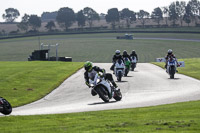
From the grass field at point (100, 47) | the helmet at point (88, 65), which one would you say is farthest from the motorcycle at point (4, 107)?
the grass field at point (100, 47)

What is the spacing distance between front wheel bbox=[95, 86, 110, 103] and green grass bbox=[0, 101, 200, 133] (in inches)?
147

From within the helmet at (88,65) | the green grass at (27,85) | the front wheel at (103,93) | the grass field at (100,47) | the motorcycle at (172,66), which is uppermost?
the helmet at (88,65)

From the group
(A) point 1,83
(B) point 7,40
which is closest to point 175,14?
(B) point 7,40

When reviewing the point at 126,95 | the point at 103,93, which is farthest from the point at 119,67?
the point at 103,93

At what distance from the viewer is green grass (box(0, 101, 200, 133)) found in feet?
32.7

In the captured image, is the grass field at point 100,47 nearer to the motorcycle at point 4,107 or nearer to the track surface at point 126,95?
the track surface at point 126,95

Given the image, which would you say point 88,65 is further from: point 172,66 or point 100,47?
point 100,47

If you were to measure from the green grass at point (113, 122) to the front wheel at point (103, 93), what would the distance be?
373 centimetres

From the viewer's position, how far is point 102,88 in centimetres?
1723

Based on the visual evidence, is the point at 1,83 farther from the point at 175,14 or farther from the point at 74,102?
the point at 175,14

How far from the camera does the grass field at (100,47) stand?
246ft

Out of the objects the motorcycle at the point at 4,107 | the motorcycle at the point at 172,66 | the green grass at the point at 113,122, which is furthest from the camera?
the motorcycle at the point at 172,66

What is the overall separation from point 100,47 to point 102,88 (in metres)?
78.7

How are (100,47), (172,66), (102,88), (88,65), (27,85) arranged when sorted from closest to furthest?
(88,65) < (102,88) < (27,85) < (172,66) < (100,47)
